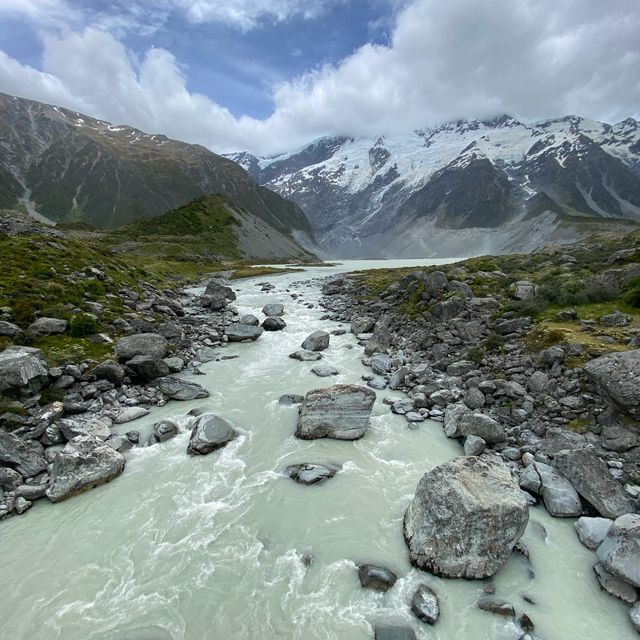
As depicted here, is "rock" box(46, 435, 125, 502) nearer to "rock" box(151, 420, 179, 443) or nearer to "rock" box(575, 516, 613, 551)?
"rock" box(151, 420, 179, 443)

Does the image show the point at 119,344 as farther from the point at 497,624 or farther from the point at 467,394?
the point at 497,624

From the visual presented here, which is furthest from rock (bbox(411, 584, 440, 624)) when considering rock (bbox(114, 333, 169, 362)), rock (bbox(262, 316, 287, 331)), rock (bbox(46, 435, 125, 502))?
rock (bbox(262, 316, 287, 331))

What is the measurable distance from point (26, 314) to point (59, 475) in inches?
654

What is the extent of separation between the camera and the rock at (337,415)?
19.0 meters

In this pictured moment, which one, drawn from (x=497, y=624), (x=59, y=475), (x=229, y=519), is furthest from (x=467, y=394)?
(x=59, y=475)

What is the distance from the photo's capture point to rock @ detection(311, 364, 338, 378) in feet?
88.9

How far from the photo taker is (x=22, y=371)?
65.4 feet

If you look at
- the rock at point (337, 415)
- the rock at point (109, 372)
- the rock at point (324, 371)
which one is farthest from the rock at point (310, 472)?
the rock at point (109, 372)

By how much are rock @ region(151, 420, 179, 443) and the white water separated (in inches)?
18.5

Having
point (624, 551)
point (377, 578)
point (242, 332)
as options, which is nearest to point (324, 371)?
point (242, 332)

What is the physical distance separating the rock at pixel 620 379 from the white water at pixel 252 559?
21.1 feet

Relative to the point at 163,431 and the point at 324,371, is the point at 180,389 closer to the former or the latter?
the point at 163,431

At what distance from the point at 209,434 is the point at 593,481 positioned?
15537 mm

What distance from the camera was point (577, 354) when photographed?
21.6m
